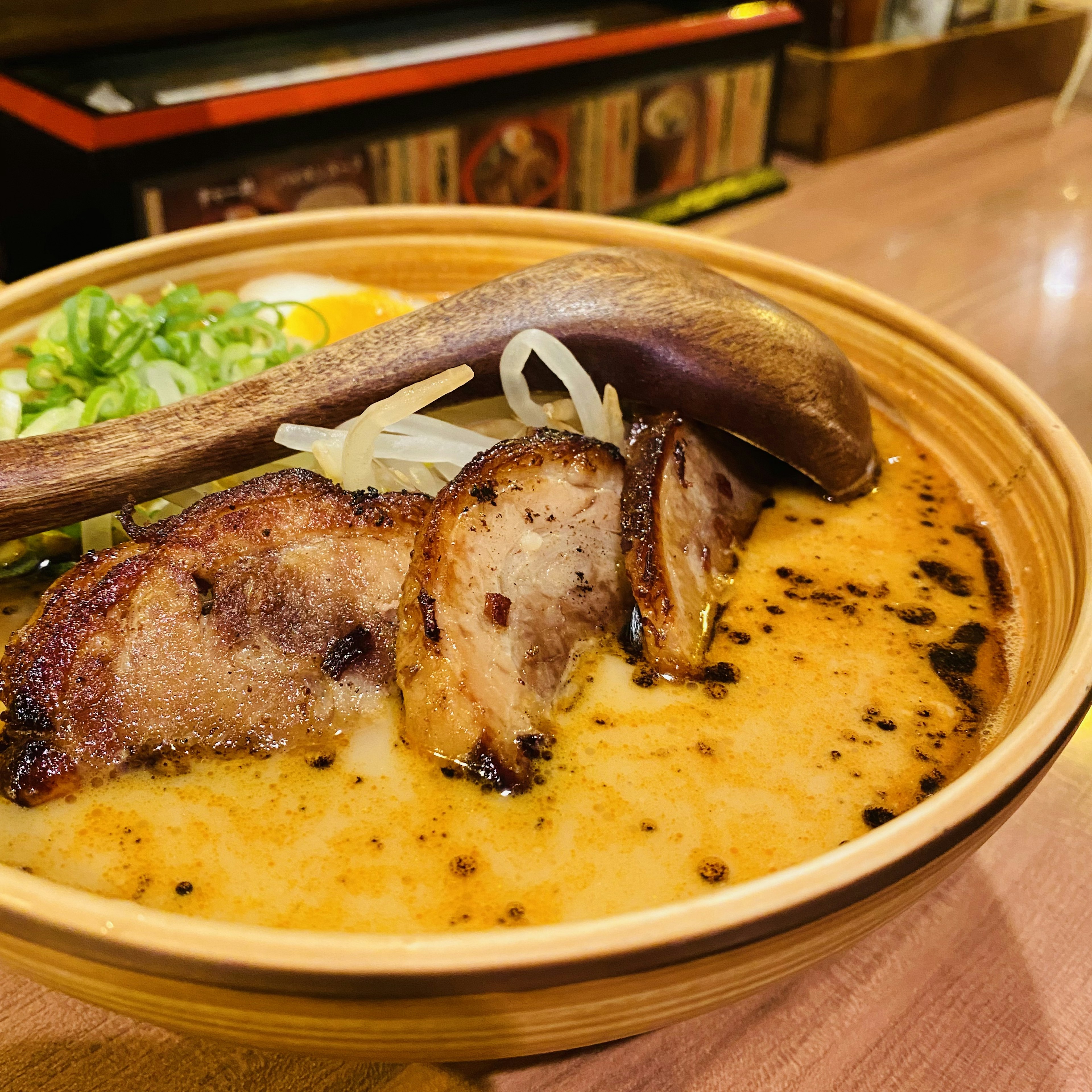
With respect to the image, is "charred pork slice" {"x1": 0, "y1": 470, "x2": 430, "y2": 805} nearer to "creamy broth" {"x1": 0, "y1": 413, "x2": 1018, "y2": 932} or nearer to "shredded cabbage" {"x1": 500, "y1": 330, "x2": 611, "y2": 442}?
"creamy broth" {"x1": 0, "y1": 413, "x2": 1018, "y2": 932}

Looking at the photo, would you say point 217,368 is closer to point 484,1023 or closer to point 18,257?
point 18,257

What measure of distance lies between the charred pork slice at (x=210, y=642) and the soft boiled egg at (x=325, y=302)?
681 mm

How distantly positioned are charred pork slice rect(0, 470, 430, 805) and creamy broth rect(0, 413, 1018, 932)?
0.11 ft

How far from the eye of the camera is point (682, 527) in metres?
1.02

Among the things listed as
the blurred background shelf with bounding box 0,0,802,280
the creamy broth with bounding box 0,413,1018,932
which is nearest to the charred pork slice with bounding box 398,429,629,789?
the creamy broth with bounding box 0,413,1018,932

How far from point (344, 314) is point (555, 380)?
0.60 meters

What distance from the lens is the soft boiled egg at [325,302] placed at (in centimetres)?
154

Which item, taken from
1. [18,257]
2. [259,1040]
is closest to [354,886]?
[259,1040]

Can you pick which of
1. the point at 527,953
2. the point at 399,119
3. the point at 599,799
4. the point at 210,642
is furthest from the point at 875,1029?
the point at 399,119

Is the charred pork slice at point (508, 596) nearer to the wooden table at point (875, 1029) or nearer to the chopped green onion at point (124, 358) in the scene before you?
the wooden table at point (875, 1029)

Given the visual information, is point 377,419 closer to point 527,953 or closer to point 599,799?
point 599,799

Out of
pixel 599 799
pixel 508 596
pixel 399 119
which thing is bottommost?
pixel 599 799

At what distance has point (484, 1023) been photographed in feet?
1.90

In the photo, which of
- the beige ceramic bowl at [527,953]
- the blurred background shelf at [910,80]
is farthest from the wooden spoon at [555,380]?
the blurred background shelf at [910,80]
